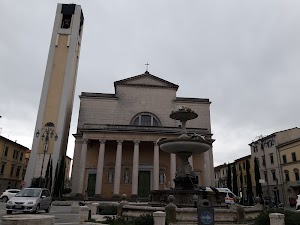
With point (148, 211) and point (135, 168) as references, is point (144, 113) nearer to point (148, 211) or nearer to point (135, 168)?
point (135, 168)

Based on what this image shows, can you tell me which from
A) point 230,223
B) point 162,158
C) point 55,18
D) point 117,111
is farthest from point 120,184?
point 55,18

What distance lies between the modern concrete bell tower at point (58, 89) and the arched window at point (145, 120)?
9739 millimetres

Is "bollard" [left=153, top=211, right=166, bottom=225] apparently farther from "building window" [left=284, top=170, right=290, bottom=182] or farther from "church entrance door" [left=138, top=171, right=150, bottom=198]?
"building window" [left=284, top=170, right=290, bottom=182]

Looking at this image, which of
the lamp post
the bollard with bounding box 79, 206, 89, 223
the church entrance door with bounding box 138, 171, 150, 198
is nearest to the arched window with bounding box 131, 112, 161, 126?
the church entrance door with bounding box 138, 171, 150, 198

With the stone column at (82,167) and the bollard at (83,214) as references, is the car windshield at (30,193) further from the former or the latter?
the stone column at (82,167)

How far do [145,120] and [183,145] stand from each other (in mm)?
23530

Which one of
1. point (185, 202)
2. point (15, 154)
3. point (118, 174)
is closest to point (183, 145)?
point (185, 202)

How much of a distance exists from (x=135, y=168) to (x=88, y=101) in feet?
42.9

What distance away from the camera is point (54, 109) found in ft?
111

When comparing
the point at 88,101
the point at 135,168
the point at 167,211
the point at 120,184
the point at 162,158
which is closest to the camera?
the point at 167,211

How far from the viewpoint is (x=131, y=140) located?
1208 inches

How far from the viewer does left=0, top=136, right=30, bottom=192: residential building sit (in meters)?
42.3

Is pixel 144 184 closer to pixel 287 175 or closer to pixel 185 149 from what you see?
pixel 185 149

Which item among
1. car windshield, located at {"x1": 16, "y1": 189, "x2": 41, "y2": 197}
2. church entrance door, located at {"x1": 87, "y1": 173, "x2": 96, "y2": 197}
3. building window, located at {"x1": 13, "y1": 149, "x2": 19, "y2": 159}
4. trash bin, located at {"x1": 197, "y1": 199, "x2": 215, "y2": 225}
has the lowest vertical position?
trash bin, located at {"x1": 197, "y1": 199, "x2": 215, "y2": 225}
